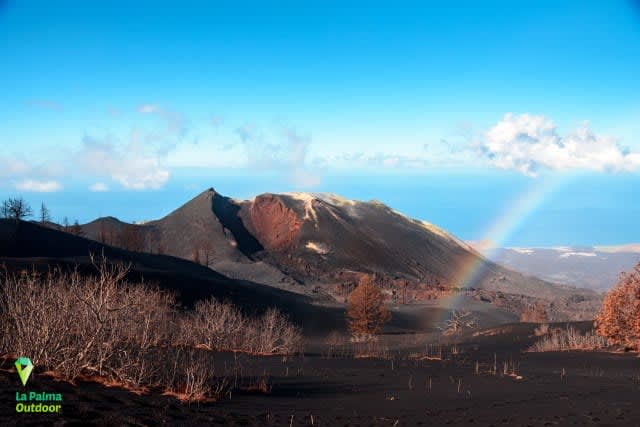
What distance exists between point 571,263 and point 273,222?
288 feet

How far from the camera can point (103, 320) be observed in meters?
11.6

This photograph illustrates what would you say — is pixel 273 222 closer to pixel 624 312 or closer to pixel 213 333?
pixel 213 333

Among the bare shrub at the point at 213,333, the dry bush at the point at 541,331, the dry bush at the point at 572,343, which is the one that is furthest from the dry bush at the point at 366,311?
the bare shrub at the point at 213,333

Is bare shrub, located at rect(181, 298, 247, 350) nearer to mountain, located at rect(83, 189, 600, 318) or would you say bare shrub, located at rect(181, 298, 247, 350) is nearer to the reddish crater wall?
mountain, located at rect(83, 189, 600, 318)

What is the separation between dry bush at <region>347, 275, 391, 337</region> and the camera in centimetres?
4106

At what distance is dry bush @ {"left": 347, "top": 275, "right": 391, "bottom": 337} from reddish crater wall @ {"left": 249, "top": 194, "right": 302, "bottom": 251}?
58924mm

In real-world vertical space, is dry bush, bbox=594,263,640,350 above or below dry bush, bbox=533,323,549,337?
above

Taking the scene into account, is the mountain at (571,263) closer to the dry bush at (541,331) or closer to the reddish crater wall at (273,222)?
the reddish crater wall at (273,222)

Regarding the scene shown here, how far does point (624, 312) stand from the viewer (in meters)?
24.6

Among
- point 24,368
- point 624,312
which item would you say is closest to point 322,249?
point 624,312

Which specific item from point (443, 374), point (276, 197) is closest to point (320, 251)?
point (276, 197)

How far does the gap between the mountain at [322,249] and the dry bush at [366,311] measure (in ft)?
94.6

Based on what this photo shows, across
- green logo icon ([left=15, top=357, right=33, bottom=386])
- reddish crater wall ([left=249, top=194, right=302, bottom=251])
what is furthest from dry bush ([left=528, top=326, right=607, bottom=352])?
reddish crater wall ([left=249, top=194, right=302, bottom=251])

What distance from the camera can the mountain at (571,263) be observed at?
132175mm
